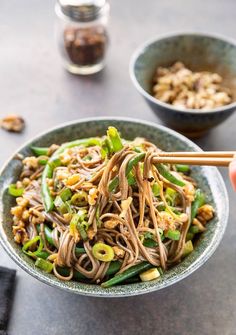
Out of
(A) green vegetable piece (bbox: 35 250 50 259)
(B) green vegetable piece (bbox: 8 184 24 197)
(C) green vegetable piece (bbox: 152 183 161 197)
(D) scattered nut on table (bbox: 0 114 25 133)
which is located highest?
(C) green vegetable piece (bbox: 152 183 161 197)

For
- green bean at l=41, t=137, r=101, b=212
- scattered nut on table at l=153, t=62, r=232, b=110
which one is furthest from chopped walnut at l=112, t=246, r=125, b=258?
scattered nut on table at l=153, t=62, r=232, b=110

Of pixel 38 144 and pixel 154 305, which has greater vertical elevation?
pixel 38 144

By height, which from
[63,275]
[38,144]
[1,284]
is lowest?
[1,284]

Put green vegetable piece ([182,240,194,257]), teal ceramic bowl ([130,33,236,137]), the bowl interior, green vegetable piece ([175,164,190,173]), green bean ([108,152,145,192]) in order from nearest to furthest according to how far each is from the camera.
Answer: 1. green bean ([108,152,145,192])
2. green vegetable piece ([182,240,194,257])
3. green vegetable piece ([175,164,190,173])
4. teal ceramic bowl ([130,33,236,137])
5. the bowl interior

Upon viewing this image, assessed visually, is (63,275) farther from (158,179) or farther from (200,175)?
(200,175)

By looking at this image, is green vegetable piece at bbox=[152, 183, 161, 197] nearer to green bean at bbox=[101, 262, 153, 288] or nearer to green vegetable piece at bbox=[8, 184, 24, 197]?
green bean at bbox=[101, 262, 153, 288]

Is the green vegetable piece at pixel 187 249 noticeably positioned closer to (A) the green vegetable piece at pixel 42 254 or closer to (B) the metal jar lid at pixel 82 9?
(A) the green vegetable piece at pixel 42 254

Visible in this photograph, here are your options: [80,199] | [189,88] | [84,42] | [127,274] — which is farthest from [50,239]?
[84,42]

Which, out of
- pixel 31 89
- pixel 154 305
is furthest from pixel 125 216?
pixel 31 89
